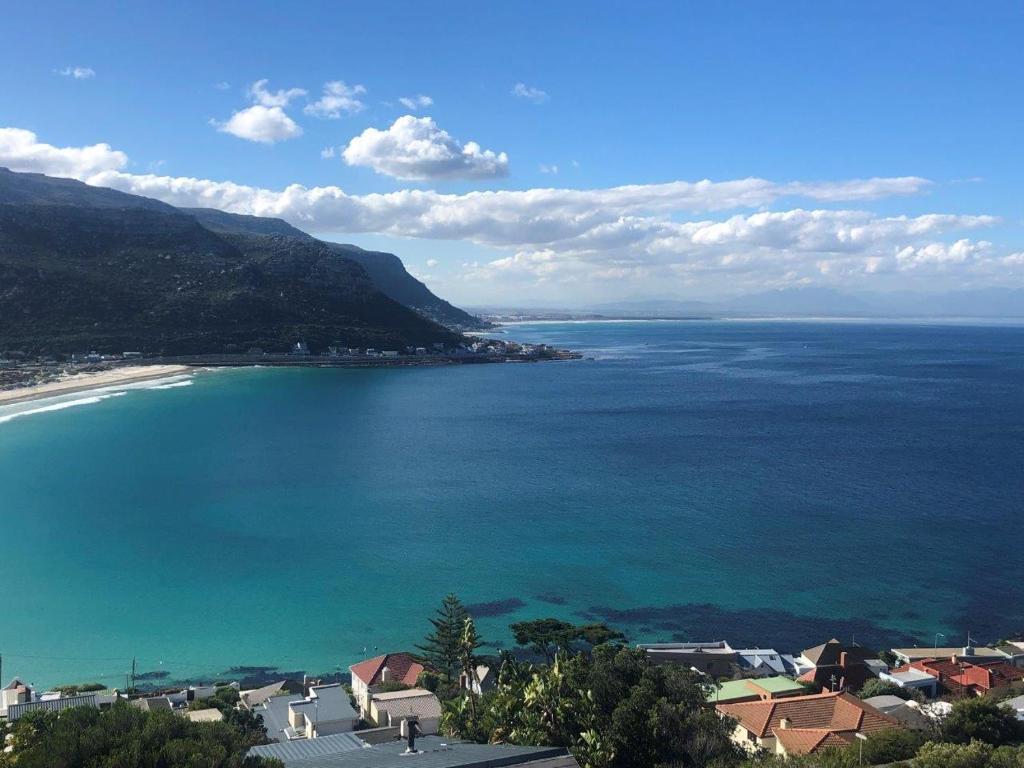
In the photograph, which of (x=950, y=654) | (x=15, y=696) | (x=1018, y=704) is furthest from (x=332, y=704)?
(x=950, y=654)

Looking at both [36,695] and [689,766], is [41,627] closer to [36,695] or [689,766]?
[36,695]

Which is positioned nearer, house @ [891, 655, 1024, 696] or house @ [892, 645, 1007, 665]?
house @ [891, 655, 1024, 696]

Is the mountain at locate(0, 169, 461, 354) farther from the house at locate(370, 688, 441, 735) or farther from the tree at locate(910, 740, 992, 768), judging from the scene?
the tree at locate(910, 740, 992, 768)

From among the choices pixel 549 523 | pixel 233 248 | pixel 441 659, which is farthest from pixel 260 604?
pixel 233 248

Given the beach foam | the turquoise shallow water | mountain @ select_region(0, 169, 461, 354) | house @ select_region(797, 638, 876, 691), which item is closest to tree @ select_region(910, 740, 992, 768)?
house @ select_region(797, 638, 876, 691)

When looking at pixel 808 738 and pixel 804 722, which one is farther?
pixel 804 722

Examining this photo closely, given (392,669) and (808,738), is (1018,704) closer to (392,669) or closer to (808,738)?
(808,738)
